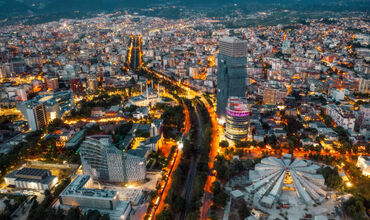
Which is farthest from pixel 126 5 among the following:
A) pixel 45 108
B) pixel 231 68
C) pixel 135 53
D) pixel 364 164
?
pixel 364 164

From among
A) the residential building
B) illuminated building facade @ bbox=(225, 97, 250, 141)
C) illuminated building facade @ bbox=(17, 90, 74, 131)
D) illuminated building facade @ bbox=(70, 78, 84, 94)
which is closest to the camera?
illuminated building facade @ bbox=(225, 97, 250, 141)

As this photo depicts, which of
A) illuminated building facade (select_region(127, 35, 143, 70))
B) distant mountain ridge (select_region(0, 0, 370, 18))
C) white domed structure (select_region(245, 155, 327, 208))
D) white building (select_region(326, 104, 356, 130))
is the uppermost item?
distant mountain ridge (select_region(0, 0, 370, 18))

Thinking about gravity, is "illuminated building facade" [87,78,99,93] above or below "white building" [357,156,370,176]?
above

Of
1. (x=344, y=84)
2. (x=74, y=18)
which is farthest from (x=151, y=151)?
(x=74, y=18)

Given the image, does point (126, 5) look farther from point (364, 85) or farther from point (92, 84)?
point (364, 85)

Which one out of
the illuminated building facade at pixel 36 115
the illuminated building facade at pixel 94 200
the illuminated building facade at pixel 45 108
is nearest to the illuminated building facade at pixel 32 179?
the illuminated building facade at pixel 94 200

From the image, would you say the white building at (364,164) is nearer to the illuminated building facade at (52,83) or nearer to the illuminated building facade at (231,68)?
the illuminated building facade at (231,68)

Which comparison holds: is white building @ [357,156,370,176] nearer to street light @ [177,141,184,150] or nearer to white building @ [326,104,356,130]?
white building @ [326,104,356,130]

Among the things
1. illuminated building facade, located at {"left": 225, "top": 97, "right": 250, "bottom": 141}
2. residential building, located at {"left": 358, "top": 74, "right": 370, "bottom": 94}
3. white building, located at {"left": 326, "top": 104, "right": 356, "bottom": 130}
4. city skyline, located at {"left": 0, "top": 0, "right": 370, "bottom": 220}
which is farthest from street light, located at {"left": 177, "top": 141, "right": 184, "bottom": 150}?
residential building, located at {"left": 358, "top": 74, "right": 370, "bottom": 94}
